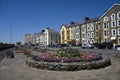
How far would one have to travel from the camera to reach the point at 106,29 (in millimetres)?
59281

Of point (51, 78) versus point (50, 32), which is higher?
point (50, 32)

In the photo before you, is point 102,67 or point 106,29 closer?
point 102,67

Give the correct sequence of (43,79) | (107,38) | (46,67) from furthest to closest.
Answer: (107,38), (46,67), (43,79)

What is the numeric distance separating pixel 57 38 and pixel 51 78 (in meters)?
103

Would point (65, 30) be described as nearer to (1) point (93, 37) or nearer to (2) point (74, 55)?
(1) point (93, 37)

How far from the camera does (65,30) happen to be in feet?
293

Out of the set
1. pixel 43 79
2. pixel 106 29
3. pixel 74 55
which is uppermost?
pixel 106 29

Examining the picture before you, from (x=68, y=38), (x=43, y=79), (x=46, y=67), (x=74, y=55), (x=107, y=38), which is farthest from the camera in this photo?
(x=68, y=38)

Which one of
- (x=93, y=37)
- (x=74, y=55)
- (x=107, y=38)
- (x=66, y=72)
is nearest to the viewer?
(x=66, y=72)

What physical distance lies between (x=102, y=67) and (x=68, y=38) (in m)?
73.6

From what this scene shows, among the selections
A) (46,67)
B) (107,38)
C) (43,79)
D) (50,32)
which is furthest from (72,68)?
(50,32)

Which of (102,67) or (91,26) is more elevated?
(91,26)

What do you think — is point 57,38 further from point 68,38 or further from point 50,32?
point 68,38

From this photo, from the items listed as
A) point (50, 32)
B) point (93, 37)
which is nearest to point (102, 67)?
point (93, 37)
